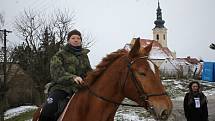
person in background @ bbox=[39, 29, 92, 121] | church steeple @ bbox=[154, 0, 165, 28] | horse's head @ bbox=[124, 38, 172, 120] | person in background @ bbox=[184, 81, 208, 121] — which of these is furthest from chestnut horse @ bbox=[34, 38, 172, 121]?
church steeple @ bbox=[154, 0, 165, 28]

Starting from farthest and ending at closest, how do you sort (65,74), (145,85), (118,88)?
(65,74) → (118,88) → (145,85)

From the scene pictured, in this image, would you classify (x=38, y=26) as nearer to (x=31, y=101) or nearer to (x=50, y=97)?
(x=31, y=101)

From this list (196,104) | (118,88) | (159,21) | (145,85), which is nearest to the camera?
(145,85)

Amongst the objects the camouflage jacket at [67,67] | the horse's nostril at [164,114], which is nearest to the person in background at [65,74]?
the camouflage jacket at [67,67]

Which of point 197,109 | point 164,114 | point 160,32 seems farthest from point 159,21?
point 164,114

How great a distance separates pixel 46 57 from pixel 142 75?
26.9 meters

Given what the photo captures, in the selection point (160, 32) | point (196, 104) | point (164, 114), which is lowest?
point (196, 104)

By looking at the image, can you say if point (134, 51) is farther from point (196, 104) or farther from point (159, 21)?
point (159, 21)

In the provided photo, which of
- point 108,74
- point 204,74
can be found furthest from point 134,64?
point 204,74

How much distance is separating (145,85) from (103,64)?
2.51ft

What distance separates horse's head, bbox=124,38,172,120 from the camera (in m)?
3.32

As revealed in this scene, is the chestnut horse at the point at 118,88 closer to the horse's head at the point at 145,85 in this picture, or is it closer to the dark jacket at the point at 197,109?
the horse's head at the point at 145,85

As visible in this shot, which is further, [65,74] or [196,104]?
[196,104]

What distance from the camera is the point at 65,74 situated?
13.5 ft
